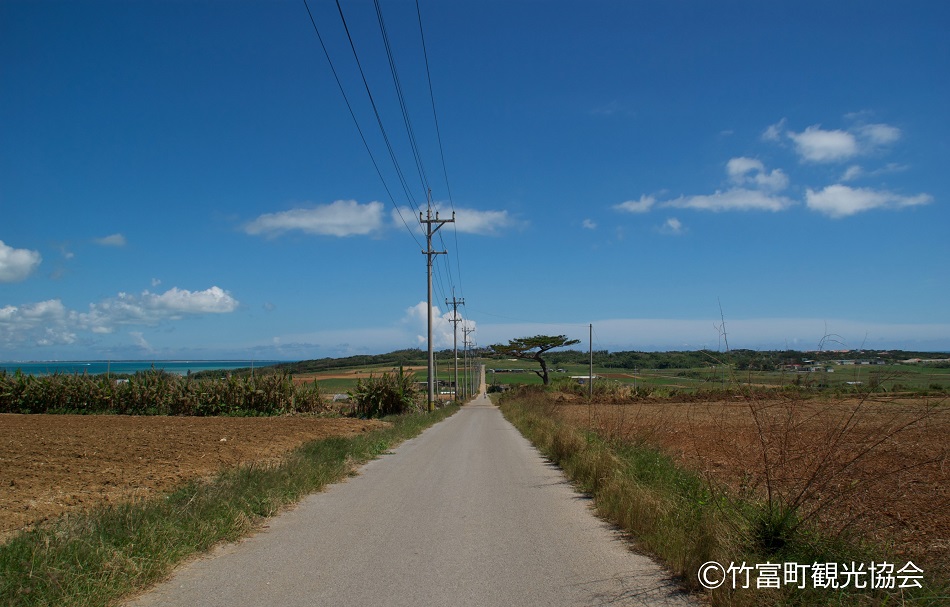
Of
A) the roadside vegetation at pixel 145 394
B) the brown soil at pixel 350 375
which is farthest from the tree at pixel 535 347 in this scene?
the roadside vegetation at pixel 145 394

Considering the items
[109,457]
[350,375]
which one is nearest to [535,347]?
[350,375]

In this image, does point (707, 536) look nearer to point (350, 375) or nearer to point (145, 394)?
point (145, 394)

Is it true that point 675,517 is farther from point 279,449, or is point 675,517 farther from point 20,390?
point 20,390

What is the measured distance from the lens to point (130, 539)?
6141 mm

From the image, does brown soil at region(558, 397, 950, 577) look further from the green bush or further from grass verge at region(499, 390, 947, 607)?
the green bush

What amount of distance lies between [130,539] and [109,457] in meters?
10.5

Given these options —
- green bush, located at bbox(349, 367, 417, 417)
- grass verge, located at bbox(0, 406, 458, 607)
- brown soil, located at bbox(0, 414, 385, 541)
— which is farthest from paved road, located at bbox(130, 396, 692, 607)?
green bush, located at bbox(349, 367, 417, 417)

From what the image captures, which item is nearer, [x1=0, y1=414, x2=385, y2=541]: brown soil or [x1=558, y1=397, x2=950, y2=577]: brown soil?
[x1=558, y1=397, x2=950, y2=577]: brown soil

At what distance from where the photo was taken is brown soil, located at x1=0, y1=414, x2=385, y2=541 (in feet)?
31.5

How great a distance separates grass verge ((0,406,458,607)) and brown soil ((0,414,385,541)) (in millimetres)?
1729

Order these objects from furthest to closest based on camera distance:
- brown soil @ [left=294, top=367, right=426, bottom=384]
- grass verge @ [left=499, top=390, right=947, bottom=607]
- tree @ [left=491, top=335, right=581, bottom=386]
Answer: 1. tree @ [left=491, top=335, right=581, bottom=386]
2. brown soil @ [left=294, top=367, right=426, bottom=384]
3. grass verge @ [left=499, top=390, right=947, bottom=607]

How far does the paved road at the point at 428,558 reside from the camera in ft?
17.4

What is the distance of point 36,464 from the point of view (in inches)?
531

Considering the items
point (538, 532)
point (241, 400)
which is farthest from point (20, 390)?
point (538, 532)
